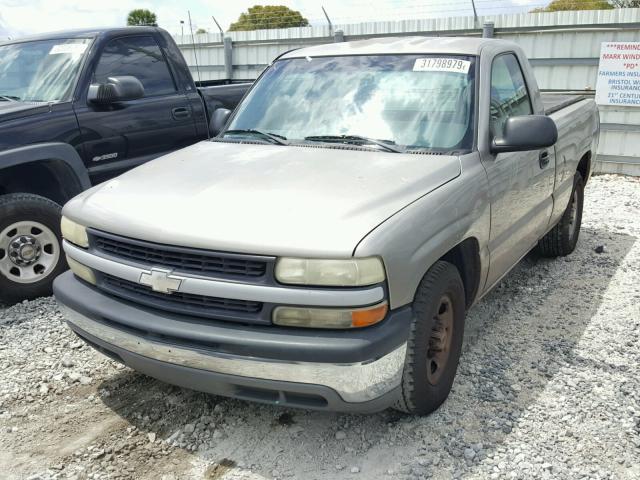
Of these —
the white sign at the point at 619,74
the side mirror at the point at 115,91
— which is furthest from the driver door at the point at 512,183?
the white sign at the point at 619,74

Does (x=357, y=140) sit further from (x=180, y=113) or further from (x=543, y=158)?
(x=180, y=113)

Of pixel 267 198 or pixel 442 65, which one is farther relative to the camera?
pixel 442 65

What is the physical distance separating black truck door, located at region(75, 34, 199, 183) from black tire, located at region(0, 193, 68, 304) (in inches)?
19.6

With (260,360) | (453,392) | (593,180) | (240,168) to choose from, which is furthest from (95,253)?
(593,180)

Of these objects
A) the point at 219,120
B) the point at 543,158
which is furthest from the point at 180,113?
the point at 543,158

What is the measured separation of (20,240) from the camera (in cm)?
471

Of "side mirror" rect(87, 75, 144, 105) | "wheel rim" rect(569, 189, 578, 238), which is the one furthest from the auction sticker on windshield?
"side mirror" rect(87, 75, 144, 105)

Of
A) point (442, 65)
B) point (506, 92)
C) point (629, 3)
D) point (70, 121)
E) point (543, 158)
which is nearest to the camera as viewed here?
point (442, 65)

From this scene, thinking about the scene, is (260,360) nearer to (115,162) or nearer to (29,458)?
(29,458)

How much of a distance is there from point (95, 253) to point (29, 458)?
101 centimetres

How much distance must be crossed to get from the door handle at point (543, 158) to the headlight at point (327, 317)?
2277 millimetres

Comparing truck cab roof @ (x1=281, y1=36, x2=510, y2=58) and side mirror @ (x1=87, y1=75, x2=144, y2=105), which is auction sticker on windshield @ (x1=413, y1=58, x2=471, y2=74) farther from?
side mirror @ (x1=87, y1=75, x2=144, y2=105)

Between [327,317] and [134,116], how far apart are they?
3552 millimetres

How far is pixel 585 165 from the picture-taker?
5.84 metres
